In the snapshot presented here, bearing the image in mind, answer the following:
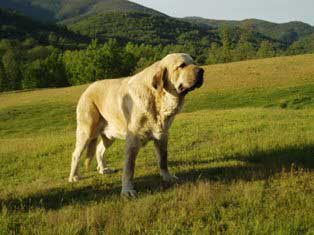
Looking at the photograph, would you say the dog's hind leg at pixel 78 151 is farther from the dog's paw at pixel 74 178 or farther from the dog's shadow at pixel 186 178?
the dog's shadow at pixel 186 178

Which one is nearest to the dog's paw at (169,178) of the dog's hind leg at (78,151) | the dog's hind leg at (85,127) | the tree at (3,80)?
the dog's hind leg at (85,127)

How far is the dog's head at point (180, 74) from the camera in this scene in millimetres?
7266

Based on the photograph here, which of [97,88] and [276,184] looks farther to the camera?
[97,88]

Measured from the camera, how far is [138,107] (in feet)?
26.5

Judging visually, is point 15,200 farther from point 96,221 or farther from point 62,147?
point 62,147

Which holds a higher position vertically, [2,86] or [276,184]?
[276,184]

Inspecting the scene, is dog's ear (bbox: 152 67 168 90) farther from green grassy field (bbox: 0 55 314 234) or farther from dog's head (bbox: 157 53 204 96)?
green grassy field (bbox: 0 55 314 234)

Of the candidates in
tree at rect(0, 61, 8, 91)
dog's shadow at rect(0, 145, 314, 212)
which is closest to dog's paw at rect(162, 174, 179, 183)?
dog's shadow at rect(0, 145, 314, 212)

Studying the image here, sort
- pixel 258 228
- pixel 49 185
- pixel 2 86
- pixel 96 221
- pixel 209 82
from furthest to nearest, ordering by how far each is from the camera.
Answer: pixel 2 86 < pixel 209 82 < pixel 49 185 < pixel 96 221 < pixel 258 228

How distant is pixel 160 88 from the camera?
768 centimetres

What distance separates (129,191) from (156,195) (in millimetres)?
652

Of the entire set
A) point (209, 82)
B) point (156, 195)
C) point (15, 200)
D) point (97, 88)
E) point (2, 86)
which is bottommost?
point (2, 86)

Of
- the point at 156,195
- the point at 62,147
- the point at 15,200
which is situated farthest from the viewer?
the point at 62,147

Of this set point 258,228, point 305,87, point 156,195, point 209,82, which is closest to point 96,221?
point 156,195
